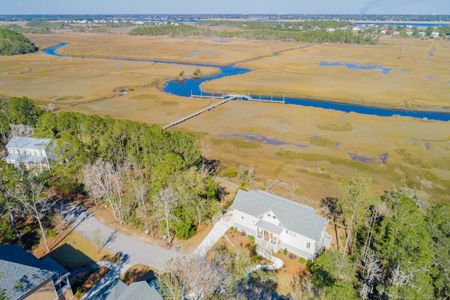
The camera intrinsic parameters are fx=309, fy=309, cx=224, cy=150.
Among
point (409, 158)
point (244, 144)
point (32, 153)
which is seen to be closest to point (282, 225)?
point (244, 144)

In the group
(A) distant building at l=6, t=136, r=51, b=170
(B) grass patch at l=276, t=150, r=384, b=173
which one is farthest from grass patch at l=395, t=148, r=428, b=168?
(A) distant building at l=6, t=136, r=51, b=170

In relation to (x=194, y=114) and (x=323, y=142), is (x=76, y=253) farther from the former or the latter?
(x=194, y=114)

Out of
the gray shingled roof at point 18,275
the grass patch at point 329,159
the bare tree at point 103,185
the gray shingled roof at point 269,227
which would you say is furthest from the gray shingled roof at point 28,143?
the grass patch at point 329,159

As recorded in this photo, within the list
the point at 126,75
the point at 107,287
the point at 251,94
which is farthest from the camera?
the point at 126,75

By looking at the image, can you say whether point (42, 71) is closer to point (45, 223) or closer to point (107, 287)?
point (45, 223)

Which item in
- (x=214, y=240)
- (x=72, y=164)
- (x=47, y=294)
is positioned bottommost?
(x=214, y=240)

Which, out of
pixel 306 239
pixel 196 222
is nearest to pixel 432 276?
pixel 306 239
